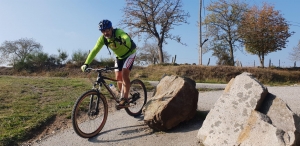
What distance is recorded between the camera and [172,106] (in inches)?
202

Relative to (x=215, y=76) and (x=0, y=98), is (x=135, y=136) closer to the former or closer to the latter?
(x=0, y=98)

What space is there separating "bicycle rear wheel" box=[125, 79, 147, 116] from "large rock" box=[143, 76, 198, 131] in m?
0.67

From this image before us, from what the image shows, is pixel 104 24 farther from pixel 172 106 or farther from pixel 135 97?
pixel 172 106

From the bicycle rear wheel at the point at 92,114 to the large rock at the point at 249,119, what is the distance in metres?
1.94

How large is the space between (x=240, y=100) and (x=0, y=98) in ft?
20.9

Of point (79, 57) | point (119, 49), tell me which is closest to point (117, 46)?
point (119, 49)

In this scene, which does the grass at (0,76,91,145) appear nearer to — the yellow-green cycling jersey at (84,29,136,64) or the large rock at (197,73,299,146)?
the yellow-green cycling jersey at (84,29,136,64)

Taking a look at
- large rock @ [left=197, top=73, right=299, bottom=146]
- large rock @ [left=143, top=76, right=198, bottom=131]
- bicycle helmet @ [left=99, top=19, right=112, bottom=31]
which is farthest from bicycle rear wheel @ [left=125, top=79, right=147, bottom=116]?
large rock @ [left=197, top=73, right=299, bottom=146]

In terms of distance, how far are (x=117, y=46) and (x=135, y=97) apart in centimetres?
127

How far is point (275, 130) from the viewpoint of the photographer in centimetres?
352

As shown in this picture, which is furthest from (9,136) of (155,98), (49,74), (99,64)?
(99,64)

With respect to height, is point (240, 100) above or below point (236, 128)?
above

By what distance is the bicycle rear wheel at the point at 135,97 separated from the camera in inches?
243

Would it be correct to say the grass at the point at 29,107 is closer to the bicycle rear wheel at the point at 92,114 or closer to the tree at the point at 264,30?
the bicycle rear wheel at the point at 92,114
